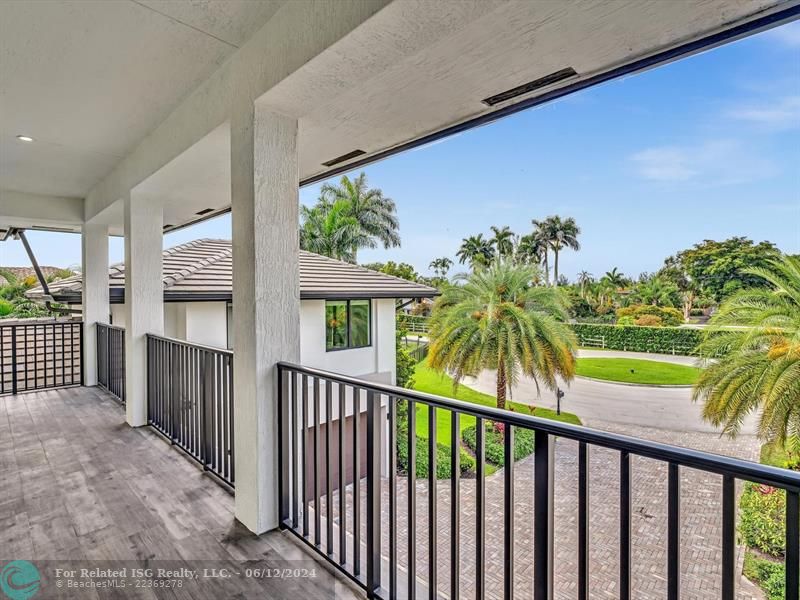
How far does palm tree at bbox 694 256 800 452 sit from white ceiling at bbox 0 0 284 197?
21.7 feet

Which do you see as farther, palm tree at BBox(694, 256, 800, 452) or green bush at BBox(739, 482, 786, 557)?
green bush at BBox(739, 482, 786, 557)

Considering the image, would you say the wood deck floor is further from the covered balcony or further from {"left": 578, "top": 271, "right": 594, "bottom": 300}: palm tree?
{"left": 578, "top": 271, "right": 594, "bottom": 300}: palm tree

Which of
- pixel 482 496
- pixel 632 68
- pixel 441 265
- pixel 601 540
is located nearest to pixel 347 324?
pixel 601 540

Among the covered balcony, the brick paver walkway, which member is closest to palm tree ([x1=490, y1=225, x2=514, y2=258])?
the brick paver walkway

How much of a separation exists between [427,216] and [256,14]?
86.2 feet

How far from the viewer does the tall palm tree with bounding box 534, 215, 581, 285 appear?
880 inches

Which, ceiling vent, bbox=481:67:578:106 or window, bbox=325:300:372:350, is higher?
ceiling vent, bbox=481:67:578:106

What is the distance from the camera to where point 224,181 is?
3.90 m

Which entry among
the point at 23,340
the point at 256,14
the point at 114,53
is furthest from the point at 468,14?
the point at 23,340

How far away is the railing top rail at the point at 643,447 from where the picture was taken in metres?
0.85

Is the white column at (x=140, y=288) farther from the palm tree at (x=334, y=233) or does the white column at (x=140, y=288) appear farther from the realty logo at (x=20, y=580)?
the palm tree at (x=334, y=233)

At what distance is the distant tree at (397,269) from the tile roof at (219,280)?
37.8 feet

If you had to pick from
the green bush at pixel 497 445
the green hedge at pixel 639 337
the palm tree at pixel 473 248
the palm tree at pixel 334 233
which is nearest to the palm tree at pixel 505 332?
the green bush at pixel 497 445

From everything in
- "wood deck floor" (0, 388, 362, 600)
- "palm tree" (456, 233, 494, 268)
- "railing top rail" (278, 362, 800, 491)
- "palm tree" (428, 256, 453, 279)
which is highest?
"palm tree" (456, 233, 494, 268)
